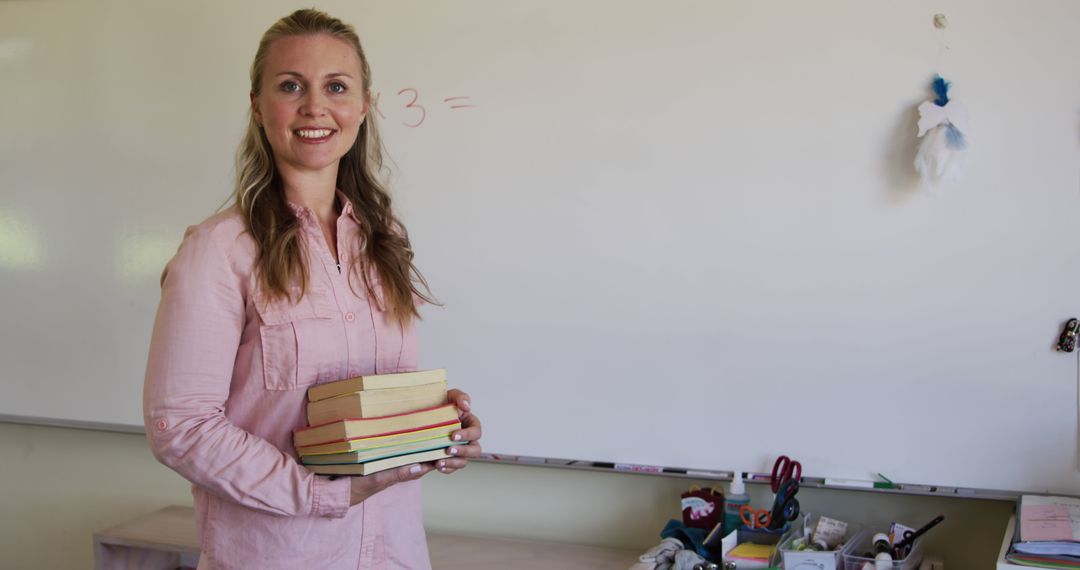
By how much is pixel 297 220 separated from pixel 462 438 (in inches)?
15.1

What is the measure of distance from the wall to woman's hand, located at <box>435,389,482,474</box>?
2.66 ft

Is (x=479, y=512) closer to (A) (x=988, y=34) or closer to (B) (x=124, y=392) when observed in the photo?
(B) (x=124, y=392)

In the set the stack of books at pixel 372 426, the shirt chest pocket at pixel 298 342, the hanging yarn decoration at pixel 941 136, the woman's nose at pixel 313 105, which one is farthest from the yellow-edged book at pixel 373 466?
the hanging yarn decoration at pixel 941 136

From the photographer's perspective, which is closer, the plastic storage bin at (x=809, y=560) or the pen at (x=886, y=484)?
the plastic storage bin at (x=809, y=560)

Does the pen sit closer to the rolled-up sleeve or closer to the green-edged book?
the green-edged book

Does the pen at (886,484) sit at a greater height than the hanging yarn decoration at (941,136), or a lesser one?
lesser

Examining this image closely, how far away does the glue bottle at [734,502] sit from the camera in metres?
1.97

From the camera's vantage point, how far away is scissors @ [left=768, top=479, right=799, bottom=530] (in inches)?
75.1

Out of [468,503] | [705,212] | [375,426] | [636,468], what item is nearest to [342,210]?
[375,426]

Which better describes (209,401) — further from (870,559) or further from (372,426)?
(870,559)

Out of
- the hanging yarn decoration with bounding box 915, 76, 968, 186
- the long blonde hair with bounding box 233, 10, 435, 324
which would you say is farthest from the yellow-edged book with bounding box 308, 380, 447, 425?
the hanging yarn decoration with bounding box 915, 76, 968, 186

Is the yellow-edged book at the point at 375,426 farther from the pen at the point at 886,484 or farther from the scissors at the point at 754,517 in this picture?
the pen at the point at 886,484

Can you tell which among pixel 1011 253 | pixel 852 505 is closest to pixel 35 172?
pixel 852 505

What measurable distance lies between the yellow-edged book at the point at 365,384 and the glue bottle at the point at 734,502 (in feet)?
2.69
